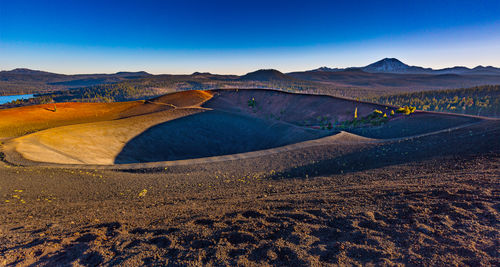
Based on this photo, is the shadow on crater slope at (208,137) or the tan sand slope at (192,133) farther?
the shadow on crater slope at (208,137)

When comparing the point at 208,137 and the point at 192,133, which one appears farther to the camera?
the point at 192,133

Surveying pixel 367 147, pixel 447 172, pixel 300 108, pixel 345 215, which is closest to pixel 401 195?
pixel 345 215

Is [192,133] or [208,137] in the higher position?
[192,133]

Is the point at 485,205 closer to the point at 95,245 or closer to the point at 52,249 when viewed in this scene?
the point at 95,245

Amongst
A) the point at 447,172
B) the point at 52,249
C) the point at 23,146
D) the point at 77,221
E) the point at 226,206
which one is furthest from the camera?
the point at 23,146

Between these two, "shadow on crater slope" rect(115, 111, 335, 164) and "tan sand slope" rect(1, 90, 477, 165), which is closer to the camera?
"tan sand slope" rect(1, 90, 477, 165)

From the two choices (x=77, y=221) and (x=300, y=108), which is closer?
(x=77, y=221)

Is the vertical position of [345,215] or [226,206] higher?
[345,215]

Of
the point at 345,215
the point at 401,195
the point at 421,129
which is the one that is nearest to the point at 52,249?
the point at 345,215

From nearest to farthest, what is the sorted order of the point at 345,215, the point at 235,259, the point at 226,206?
the point at 235,259
the point at 345,215
the point at 226,206

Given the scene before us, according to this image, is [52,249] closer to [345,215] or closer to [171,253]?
[171,253]
